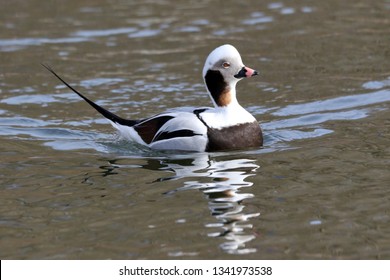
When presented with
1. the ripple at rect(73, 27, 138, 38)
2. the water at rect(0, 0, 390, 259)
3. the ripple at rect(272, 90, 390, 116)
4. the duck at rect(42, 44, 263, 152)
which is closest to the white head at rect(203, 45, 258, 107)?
the duck at rect(42, 44, 263, 152)

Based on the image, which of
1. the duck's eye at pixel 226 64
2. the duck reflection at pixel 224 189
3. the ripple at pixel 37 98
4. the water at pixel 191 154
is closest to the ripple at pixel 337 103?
the water at pixel 191 154

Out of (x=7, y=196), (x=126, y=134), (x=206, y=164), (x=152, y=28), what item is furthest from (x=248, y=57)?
(x=7, y=196)

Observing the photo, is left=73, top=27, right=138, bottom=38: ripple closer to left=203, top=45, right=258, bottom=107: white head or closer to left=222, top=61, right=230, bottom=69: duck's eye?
left=203, top=45, right=258, bottom=107: white head

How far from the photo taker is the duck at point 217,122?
32.4 ft

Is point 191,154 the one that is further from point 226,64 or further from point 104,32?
point 104,32

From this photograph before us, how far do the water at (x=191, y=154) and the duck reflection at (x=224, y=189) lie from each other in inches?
0.8

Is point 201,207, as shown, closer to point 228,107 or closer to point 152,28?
point 228,107

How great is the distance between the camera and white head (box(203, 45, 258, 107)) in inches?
393

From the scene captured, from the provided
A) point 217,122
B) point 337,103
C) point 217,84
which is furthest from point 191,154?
point 337,103

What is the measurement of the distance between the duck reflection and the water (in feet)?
0.07

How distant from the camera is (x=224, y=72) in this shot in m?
10.0

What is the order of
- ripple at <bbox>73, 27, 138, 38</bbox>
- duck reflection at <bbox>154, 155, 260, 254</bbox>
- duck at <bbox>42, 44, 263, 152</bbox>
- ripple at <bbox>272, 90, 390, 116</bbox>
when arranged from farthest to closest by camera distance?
ripple at <bbox>73, 27, 138, 38</bbox> → ripple at <bbox>272, 90, 390, 116</bbox> → duck at <bbox>42, 44, 263, 152</bbox> → duck reflection at <bbox>154, 155, 260, 254</bbox>

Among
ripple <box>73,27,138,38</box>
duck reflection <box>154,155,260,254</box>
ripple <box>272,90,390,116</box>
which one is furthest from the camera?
ripple <box>73,27,138,38</box>

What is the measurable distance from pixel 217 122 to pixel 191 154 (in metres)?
0.42
